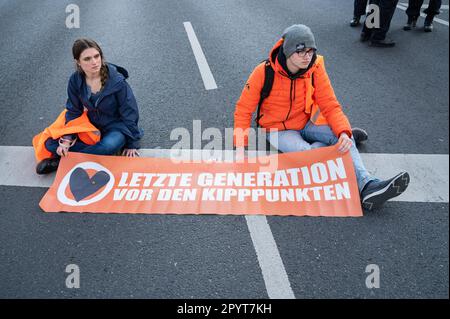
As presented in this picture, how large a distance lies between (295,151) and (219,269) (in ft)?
4.84

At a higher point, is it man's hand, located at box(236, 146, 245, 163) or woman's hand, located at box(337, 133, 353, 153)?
woman's hand, located at box(337, 133, 353, 153)

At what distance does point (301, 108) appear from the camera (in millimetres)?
3523

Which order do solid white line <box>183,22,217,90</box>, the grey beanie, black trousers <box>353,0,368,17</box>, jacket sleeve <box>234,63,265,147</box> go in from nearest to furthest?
the grey beanie, jacket sleeve <box>234,63,265,147</box>, solid white line <box>183,22,217,90</box>, black trousers <box>353,0,368,17</box>

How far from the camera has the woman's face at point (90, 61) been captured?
3.18 m

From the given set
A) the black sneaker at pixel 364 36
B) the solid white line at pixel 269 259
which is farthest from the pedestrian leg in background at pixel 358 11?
the solid white line at pixel 269 259

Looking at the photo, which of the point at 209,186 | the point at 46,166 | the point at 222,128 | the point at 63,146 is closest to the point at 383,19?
the point at 222,128

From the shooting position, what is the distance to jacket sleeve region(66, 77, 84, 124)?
345cm

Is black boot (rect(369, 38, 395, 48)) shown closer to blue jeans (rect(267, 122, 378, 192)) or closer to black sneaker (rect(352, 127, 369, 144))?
black sneaker (rect(352, 127, 369, 144))

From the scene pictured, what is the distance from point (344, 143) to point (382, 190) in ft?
1.92

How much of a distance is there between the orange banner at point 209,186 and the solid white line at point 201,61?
1984mm

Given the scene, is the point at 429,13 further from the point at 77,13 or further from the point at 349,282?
the point at 77,13

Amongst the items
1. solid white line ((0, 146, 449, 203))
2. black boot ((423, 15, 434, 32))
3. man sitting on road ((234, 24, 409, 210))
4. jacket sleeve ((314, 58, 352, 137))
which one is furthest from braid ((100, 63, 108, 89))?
black boot ((423, 15, 434, 32))

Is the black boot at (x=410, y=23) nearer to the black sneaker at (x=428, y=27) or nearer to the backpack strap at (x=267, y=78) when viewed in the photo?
the black sneaker at (x=428, y=27)

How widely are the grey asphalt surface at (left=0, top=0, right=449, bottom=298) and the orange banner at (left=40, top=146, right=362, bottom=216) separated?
0.13m
